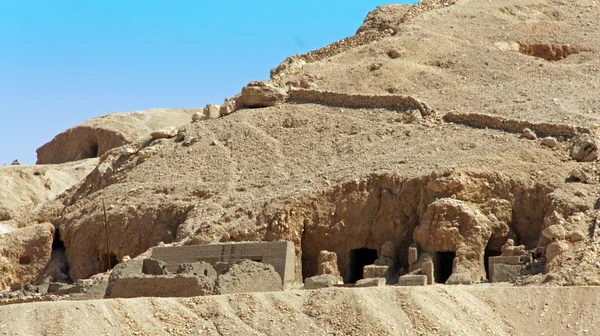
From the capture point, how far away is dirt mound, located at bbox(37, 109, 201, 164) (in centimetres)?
5525

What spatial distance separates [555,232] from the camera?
2539cm

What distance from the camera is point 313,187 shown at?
3003 cm

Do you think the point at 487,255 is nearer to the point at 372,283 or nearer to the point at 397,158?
the point at 397,158

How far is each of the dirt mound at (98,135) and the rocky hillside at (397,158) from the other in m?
14.8

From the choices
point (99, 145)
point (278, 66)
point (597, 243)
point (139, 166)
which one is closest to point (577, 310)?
point (597, 243)

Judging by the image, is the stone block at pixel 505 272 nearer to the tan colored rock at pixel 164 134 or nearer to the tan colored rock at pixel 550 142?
the tan colored rock at pixel 550 142

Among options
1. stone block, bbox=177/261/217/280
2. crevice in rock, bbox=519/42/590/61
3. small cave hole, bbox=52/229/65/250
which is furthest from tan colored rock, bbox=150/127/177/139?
stone block, bbox=177/261/217/280

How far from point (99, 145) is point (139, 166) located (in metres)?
20.7

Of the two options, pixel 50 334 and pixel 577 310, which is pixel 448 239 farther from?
pixel 50 334

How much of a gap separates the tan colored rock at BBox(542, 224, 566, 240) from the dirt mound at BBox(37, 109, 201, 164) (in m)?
31.1

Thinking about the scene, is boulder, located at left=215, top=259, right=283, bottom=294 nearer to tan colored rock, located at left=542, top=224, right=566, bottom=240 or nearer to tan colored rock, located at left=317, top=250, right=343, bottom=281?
tan colored rock, located at left=317, top=250, right=343, bottom=281

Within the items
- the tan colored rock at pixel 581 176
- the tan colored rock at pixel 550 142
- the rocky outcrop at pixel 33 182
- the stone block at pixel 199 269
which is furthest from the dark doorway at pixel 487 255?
the rocky outcrop at pixel 33 182

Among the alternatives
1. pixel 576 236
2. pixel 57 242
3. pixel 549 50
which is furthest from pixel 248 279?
pixel 549 50

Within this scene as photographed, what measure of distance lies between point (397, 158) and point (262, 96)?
8469mm
